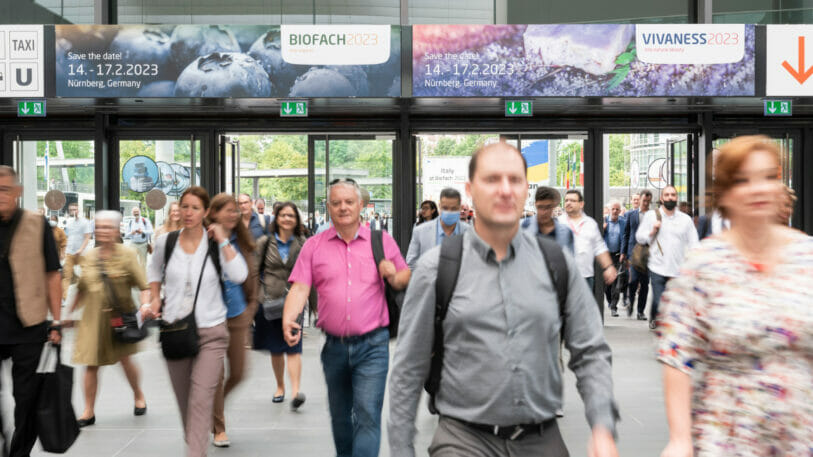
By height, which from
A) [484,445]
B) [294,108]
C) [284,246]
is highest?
[294,108]

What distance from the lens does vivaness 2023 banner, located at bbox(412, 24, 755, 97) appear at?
36.5ft

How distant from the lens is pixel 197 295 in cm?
513

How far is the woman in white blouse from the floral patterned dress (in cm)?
327

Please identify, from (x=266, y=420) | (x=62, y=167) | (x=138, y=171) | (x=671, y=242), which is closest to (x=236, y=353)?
(x=266, y=420)

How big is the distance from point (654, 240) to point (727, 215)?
7.86 meters

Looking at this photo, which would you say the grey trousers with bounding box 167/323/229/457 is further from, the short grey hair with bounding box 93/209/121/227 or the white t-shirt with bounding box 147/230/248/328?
the short grey hair with bounding box 93/209/121/227

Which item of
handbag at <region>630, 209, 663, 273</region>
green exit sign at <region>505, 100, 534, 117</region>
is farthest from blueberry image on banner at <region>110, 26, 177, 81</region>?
handbag at <region>630, 209, 663, 273</region>

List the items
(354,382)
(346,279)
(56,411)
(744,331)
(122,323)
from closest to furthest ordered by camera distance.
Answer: (744,331) → (354,382) → (346,279) → (56,411) → (122,323)

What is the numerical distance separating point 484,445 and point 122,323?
14.0 feet

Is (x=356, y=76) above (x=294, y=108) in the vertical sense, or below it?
above

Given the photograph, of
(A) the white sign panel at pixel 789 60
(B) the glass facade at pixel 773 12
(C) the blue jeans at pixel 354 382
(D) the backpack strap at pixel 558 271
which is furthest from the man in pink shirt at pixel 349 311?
(B) the glass facade at pixel 773 12

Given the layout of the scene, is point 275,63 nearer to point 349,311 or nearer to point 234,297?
point 234,297

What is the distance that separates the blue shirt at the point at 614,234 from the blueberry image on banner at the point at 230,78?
629 centimetres

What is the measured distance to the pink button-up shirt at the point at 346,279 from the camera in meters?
4.59
